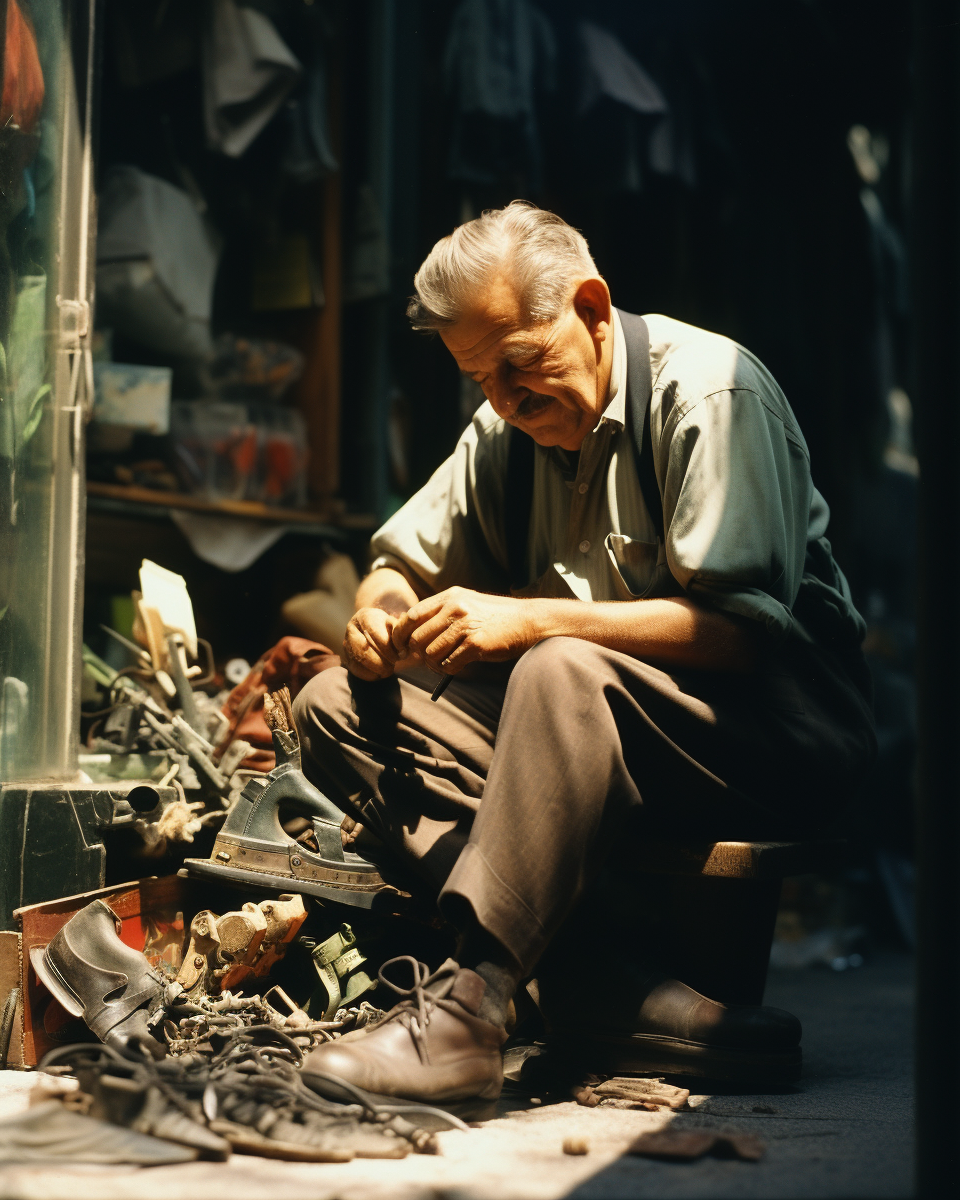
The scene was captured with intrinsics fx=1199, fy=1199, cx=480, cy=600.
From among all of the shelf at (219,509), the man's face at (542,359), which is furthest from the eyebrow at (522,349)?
the shelf at (219,509)

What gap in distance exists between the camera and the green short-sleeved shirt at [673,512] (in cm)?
192

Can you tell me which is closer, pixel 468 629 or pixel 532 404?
pixel 468 629

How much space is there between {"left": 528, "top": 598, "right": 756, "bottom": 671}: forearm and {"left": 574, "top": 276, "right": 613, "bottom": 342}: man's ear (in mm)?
544

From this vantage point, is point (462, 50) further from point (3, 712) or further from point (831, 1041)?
point (831, 1041)

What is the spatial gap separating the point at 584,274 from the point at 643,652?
2.29ft

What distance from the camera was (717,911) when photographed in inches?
79.0

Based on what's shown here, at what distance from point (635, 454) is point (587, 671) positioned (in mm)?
540

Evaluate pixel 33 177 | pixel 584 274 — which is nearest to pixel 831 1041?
pixel 584 274

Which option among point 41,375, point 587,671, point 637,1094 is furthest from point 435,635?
point 41,375

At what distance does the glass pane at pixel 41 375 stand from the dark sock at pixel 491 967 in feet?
3.65

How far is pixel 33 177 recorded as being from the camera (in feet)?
8.18

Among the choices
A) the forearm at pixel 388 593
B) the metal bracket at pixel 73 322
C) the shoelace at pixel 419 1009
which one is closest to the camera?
the shoelace at pixel 419 1009

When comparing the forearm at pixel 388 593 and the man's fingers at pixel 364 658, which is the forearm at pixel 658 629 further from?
the forearm at pixel 388 593

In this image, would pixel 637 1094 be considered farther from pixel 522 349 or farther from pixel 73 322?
pixel 73 322
